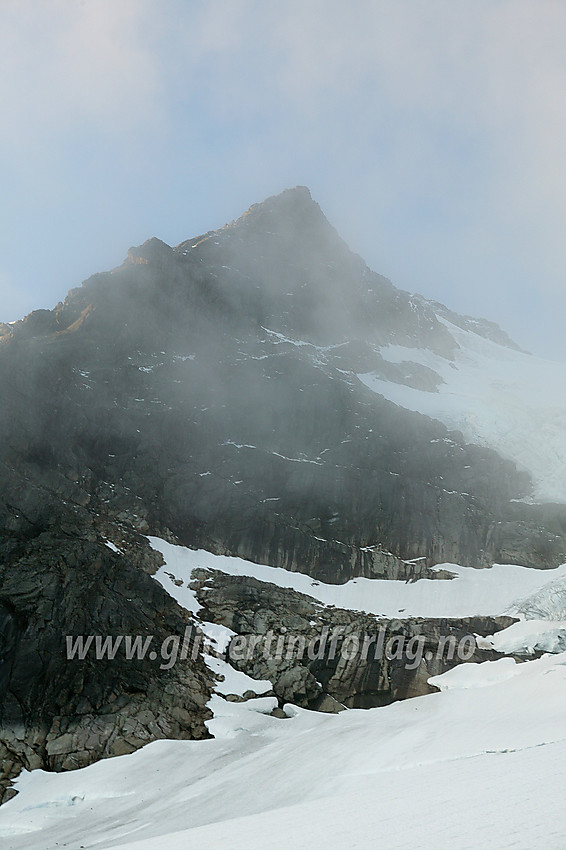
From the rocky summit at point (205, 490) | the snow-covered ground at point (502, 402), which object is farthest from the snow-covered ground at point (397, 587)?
the snow-covered ground at point (502, 402)

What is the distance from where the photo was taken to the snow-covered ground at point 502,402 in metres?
82.8

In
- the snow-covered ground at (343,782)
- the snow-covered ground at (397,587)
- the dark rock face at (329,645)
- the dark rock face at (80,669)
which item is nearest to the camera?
the snow-covered ground at (343,782)

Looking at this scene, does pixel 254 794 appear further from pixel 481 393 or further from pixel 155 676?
pixel 481 393

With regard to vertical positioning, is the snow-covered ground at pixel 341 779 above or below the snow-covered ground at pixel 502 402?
below

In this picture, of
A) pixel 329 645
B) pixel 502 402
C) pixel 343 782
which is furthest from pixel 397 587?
pixel 502 402

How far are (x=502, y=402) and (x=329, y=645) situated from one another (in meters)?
63.2

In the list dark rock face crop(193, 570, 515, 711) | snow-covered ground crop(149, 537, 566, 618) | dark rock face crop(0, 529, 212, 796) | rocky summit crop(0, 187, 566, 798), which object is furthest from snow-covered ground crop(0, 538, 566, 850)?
snow-covered ground crop(149, 537, 566, 618)

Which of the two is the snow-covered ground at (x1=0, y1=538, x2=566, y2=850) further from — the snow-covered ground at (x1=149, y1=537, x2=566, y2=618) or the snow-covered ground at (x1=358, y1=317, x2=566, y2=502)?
the snow-covered ground at (x1=358, y1=317, x2=566, y2=502)

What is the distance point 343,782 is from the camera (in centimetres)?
2200

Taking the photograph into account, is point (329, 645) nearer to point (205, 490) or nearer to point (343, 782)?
point (205, 490)

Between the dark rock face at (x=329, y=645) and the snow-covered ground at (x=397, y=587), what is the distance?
5.29 feet

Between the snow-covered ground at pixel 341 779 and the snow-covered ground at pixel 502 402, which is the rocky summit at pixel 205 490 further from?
the snow-covered ground at pixel 341 779

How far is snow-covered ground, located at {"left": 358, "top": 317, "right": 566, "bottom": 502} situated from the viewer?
3260 inches

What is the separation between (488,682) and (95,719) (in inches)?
1073
